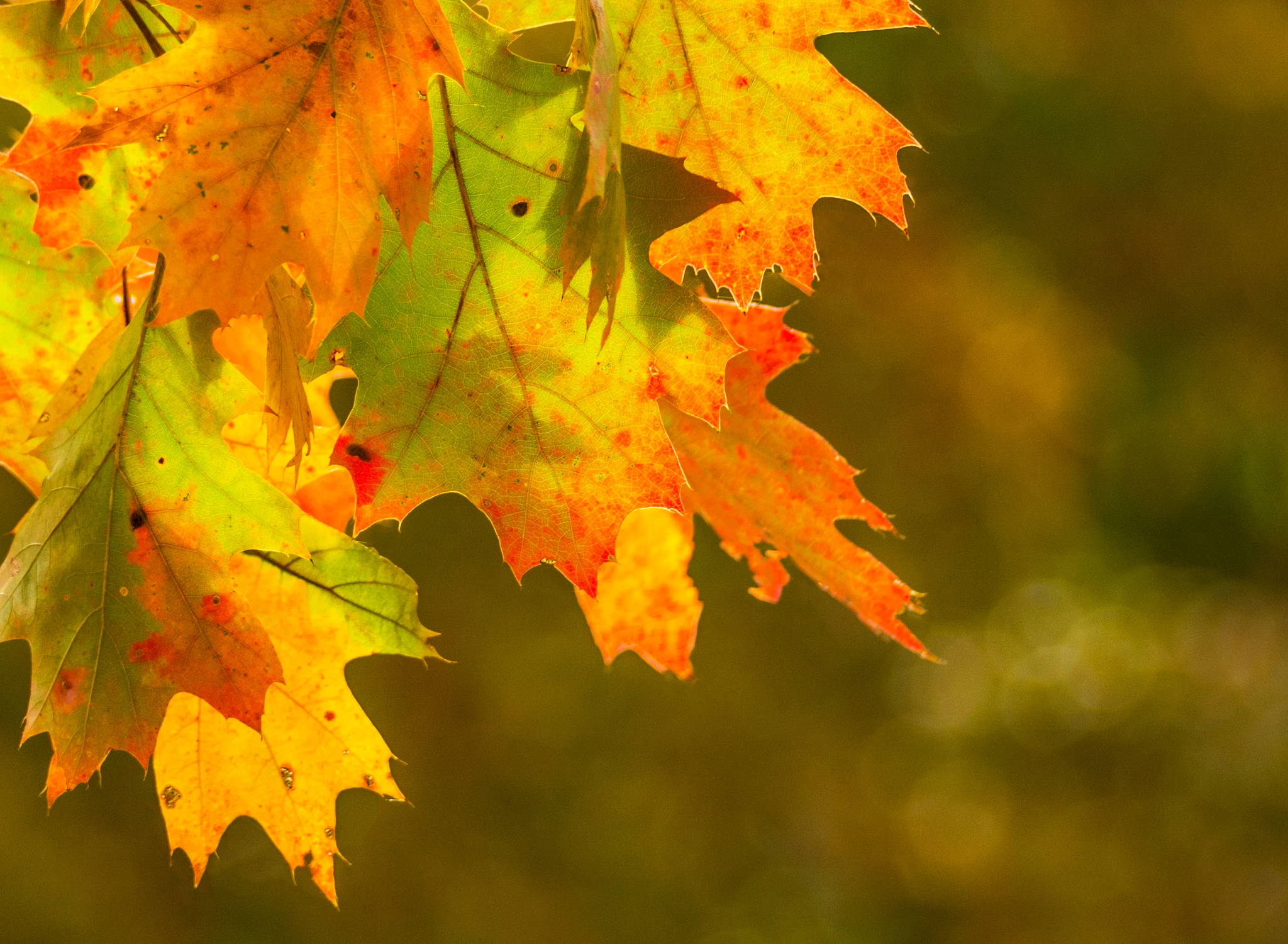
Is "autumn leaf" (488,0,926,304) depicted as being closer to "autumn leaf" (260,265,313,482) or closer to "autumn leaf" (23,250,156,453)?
"autumn leaf" (260,265,313,482)

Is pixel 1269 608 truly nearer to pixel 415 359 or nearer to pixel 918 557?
pixel 918 557

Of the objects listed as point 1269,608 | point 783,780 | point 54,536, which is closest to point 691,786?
point 783,780

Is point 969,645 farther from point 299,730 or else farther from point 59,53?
point 59,53

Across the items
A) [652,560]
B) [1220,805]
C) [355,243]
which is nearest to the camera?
[355,243]

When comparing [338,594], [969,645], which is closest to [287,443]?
[338,594]

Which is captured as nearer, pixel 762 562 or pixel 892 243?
pixel 762 562

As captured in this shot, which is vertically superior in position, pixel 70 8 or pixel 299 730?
pixel 70 8
